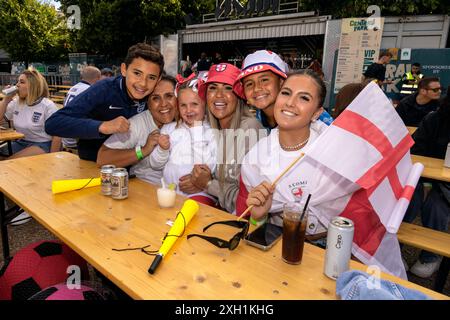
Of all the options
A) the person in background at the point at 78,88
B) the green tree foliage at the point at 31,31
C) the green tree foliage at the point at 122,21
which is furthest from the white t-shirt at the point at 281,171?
the green tree foliage at the point at 31,31

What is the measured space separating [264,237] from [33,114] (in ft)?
15.1

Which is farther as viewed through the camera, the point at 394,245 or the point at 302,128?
the point at 302,128

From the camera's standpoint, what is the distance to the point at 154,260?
A: 1.46 metres

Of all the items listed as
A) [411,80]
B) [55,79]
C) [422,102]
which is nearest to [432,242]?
[422,102]

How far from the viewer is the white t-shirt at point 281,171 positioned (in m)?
2.17

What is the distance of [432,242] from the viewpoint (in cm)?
250

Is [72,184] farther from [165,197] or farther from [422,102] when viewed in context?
[422,102]

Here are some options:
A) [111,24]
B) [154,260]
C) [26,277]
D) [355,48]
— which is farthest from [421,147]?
[111,24]

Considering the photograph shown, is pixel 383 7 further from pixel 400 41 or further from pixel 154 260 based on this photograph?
pixel 154 260

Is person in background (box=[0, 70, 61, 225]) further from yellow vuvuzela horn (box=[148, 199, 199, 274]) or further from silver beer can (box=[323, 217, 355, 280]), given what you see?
silver beer can (box=[323, 217, 355, 280])

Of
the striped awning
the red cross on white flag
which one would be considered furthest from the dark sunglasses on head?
the striped awning

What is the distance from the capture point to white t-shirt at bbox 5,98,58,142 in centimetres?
485

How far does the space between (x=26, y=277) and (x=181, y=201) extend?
108 cm

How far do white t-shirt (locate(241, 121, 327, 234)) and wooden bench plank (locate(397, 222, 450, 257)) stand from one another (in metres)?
0.85
